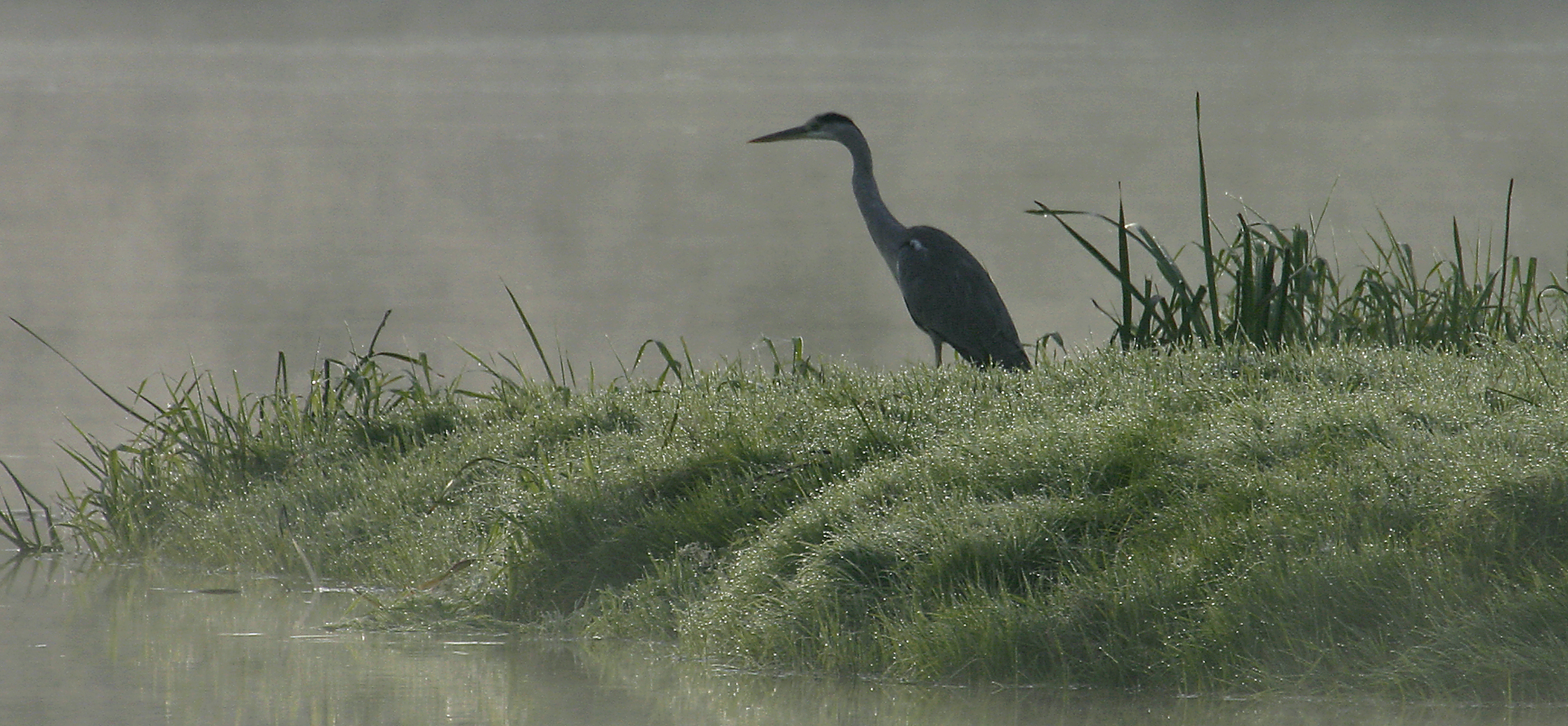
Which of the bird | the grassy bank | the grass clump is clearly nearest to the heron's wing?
the bird

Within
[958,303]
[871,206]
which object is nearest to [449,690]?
[958,303]

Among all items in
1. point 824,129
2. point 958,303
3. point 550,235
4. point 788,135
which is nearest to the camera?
point 958,303

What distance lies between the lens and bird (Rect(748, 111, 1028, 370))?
26.2 ft

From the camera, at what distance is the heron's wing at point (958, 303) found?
7.97m

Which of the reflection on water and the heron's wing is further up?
the heron's wing

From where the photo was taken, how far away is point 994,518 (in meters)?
4.52

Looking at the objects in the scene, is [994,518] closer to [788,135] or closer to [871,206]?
[871,206]

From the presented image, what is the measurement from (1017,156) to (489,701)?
3102cm

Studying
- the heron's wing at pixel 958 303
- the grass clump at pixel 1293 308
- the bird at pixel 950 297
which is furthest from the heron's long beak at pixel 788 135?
the grass clump at pixel 1293 308

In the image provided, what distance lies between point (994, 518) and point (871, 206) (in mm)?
4627

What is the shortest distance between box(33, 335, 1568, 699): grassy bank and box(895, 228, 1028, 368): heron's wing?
175cm

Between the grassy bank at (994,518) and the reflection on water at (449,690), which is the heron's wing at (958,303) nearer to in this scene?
the grassy bank at (994,518)

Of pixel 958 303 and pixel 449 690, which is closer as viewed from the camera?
pixel 449 690

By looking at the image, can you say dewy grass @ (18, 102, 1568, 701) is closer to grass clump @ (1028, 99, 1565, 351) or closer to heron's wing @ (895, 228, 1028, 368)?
grass clump @ (1028, 99, 1565, 351)
